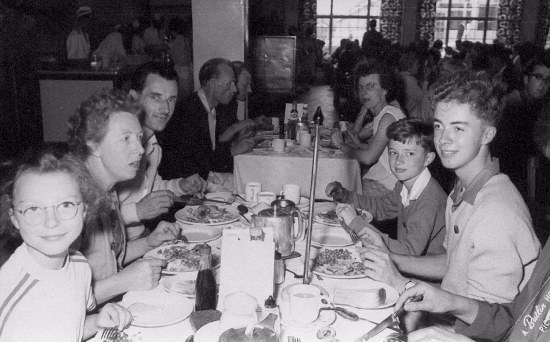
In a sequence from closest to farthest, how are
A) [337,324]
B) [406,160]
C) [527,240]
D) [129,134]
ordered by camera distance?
[337,324] → [527,240] → [129,134] → [406,160]

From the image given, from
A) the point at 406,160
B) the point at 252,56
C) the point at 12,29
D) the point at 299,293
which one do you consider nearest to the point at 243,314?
the point at 299,293

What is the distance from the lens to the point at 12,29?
7.61 m

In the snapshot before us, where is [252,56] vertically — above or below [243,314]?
above

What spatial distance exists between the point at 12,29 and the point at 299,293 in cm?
788

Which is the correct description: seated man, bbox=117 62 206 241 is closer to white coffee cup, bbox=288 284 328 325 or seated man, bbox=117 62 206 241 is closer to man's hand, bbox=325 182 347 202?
man's hand, bbox=325 182 347 202

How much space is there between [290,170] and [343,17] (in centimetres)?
1494

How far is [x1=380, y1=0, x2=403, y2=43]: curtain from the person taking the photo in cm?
1583

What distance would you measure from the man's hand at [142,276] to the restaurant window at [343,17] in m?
16.7

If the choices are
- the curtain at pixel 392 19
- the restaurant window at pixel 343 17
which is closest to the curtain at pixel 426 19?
the curtain at pixel 392 19

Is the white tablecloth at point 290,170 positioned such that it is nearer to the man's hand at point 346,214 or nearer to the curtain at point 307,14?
the man's hand at point 346,214

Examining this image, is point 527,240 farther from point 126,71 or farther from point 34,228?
point 126,71

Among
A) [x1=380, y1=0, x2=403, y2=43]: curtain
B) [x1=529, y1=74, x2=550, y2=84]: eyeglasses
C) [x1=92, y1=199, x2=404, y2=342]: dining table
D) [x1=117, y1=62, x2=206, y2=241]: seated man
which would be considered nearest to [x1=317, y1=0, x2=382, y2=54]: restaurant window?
[x1=380, y1=0, x2=403, y2=43]: curtain

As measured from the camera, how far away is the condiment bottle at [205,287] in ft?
4.64

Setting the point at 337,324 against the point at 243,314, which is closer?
the point at 243,314
